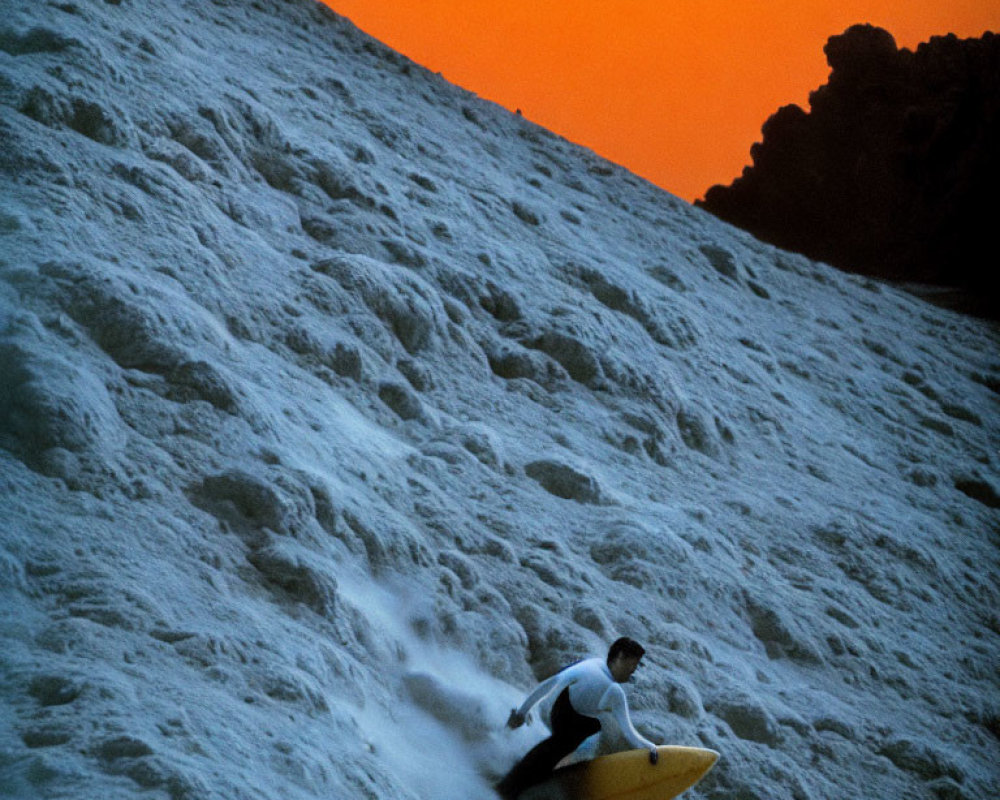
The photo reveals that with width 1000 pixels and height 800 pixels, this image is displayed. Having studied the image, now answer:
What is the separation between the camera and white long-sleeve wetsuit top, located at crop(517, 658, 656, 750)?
4.66 meters

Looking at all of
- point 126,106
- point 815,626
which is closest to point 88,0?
point 126,106

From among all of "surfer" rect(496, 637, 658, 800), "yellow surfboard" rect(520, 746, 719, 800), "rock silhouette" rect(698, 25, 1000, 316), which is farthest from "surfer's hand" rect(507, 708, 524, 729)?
"rock silhouette" rect(698, 25, 1000, 316)

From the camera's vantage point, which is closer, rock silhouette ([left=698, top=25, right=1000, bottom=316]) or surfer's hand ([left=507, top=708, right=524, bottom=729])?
surfer's hand ([left=507, top=708, right=524, bottom=729])

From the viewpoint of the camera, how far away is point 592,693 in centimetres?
467

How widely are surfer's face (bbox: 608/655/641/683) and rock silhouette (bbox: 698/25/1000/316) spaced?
57.2ft

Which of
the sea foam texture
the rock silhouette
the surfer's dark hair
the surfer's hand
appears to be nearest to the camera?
the sea foam texture

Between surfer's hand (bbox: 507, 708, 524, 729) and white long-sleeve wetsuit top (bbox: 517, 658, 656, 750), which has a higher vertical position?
white long-sleeve wetsuit top (bbox: 517, 658, 656, 750)

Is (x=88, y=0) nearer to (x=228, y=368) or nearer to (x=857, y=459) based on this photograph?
(x=228, y=368)

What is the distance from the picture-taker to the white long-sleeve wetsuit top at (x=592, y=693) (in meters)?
4.66

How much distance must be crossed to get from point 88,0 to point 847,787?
779 centimetres

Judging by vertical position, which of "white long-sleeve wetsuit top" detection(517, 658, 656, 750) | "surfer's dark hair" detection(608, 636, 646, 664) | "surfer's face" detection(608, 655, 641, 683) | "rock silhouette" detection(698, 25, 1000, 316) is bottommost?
"white long-sleeve wetsuit top" detection(517, 658, 656, 750)

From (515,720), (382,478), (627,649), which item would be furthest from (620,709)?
(382,478)

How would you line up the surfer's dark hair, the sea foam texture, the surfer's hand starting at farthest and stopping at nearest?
the surfer's hand < the surfer's dark hair < the sea foam texture

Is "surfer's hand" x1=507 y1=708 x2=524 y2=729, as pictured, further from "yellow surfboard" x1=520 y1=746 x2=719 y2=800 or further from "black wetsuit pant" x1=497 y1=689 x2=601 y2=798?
"yellow surfboard" x1=520 y1=746 x2=719 y2=800
